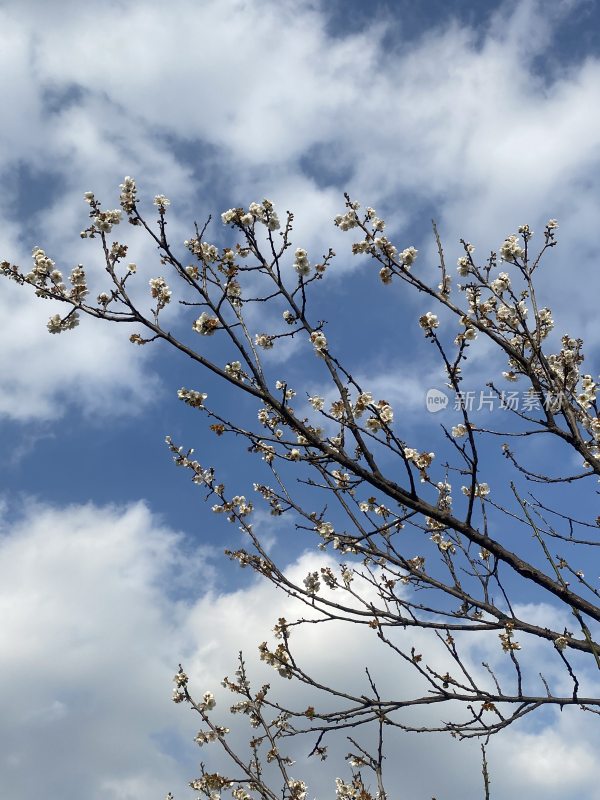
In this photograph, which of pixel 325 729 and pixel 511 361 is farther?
pixel 511 361

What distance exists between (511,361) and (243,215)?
3276 mm

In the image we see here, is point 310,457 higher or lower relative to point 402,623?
higher

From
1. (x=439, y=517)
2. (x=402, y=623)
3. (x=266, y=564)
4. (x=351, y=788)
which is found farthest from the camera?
(x=351, y=788)

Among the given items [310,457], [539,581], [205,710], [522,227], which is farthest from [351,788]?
[522,227]

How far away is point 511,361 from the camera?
6.59 meters

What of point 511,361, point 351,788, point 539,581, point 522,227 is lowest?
point 351,788

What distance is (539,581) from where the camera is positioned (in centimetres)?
466

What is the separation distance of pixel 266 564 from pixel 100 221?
357 centimetres

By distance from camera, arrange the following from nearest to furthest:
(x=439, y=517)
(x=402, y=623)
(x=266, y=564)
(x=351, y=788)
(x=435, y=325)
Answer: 1. (x=439, y=517)
2. (x=435, y=325)
3. (x=402, y=623)
4. (x=266, y=564)
5. (x=351, y=788)

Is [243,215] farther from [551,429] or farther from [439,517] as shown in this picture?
[551,429]

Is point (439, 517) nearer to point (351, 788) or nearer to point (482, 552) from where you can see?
point (482, 552)

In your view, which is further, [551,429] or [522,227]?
[522,227]

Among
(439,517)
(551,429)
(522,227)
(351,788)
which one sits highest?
(522,227)

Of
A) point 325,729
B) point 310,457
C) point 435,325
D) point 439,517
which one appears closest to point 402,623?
point 325,729
